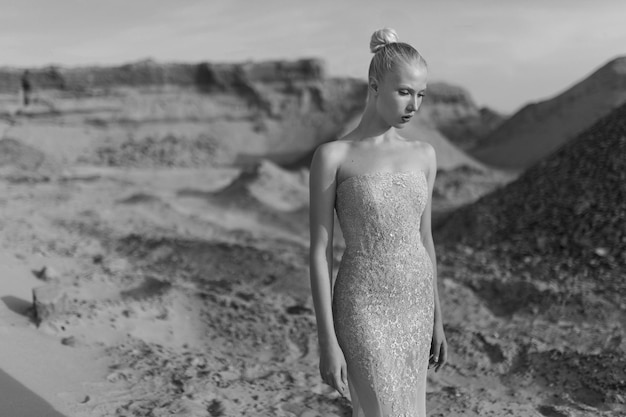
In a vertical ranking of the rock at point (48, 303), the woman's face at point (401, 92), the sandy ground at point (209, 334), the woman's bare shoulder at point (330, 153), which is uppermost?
the woman's face at point (401, 92)

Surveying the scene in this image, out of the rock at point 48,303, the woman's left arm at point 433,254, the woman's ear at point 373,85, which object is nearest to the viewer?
the woman's ear at point 373,85

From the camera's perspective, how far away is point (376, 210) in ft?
7.67

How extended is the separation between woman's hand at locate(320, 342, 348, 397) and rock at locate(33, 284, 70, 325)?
12.6ft

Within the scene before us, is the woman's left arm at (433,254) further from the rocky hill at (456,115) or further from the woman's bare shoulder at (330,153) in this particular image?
the rocky hill at (456,115)

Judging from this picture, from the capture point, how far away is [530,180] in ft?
33.2

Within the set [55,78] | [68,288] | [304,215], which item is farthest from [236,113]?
[68,288]

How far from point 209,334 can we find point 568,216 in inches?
194

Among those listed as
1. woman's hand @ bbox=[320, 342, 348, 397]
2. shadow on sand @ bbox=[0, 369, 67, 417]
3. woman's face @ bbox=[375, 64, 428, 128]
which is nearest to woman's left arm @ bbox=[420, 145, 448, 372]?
woman's face @ bbox=[375, 64, 428, 128]

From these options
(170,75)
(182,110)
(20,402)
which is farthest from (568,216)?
(170,75)

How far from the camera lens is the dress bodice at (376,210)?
92.0 inches

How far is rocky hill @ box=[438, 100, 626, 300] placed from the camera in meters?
7.70

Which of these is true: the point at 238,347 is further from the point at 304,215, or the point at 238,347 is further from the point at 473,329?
the point at 304,215

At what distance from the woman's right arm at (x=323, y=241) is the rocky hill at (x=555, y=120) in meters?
Result: 20.5

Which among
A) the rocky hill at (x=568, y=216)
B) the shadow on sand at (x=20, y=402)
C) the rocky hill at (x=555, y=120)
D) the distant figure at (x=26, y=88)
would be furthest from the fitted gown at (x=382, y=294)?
the distant figure at (x=26, y=88)
